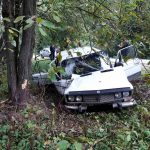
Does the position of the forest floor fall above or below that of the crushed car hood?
below

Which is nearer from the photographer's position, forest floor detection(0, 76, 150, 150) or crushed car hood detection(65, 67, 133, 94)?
forest floor detection(0, 76, 150, 150)

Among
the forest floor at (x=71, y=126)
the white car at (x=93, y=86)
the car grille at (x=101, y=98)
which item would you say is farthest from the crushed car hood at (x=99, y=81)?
the forest floor at (x=71, y=126)

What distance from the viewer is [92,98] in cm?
812

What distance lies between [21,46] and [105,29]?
7.95ft

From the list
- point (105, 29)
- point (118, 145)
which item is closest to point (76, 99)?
point (118, 145)

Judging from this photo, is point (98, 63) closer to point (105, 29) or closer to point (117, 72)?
point (117, 72)

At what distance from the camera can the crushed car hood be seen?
809 centimetres

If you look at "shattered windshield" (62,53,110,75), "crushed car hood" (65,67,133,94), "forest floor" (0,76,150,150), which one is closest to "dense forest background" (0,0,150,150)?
"forest floor" (0,76,150,150)

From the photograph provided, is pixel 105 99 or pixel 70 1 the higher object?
pixel 70 1

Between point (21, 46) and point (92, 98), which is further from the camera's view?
point (92, 98)

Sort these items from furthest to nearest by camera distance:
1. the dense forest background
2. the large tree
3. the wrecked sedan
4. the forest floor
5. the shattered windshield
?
the shattered windshield < the wrecked sedan < the large tree < the forest floor < the dense forest background

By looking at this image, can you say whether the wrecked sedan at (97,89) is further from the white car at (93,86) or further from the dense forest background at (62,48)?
the dense forest background at (62,48)

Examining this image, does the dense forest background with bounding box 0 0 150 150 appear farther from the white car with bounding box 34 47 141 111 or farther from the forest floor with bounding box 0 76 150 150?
the white car with bounding box 34 47 141 111

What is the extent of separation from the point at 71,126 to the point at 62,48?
2.76 m
